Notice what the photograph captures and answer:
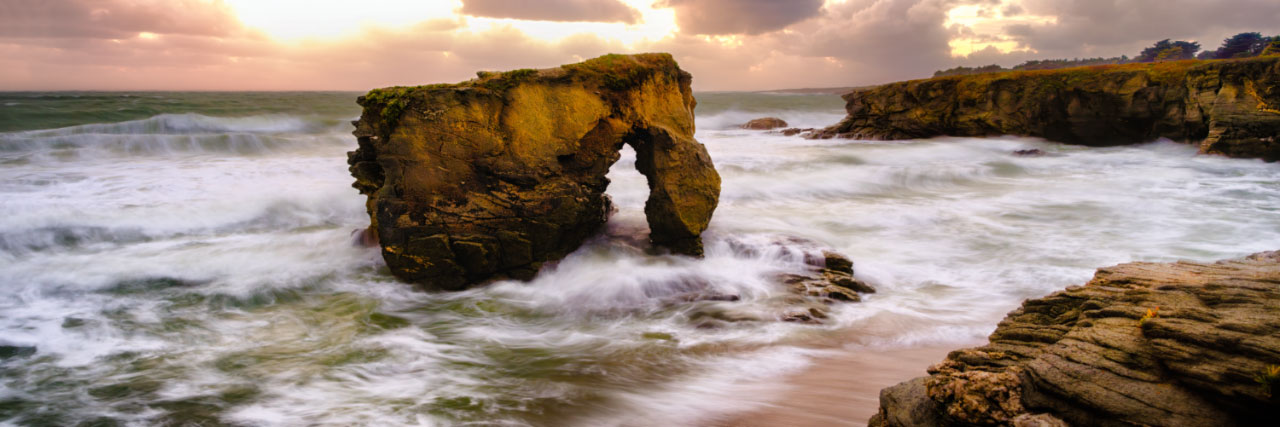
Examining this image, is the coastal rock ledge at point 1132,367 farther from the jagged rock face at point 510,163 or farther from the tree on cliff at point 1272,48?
the tree on cliff at point 1272,48

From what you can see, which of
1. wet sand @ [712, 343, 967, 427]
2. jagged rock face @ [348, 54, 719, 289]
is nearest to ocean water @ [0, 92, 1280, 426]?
wet sand @ [712, 343, 967, 427]

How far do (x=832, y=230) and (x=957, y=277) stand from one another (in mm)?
2829

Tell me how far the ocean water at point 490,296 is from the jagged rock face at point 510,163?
0.50m

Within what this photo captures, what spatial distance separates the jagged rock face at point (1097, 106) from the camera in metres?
18.1

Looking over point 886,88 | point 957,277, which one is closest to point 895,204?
point 957,277

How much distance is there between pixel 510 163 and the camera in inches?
290

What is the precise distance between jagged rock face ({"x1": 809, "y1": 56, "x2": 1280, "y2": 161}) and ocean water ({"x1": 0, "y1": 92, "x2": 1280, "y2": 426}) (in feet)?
12.5

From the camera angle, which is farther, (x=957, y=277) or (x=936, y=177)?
(x=936, y=177)

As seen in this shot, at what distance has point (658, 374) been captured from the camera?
5.62m

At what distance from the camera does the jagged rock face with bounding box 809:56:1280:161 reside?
18.1 meters

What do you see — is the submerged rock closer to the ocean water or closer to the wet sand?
the ocean water

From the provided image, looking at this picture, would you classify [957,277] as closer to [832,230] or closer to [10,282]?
[832,230]

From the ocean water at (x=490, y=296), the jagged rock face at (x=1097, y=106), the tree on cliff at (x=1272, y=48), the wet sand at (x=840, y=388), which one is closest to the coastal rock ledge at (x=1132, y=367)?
the wet sand at (x=840, y=388)

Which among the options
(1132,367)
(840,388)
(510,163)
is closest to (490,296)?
(510,163)
